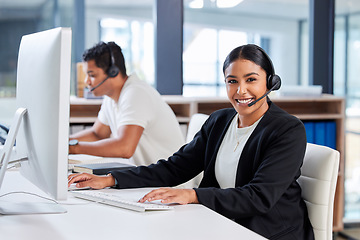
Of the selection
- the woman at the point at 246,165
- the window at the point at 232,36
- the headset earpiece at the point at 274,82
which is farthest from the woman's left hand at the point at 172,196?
the window at the point at 232,36

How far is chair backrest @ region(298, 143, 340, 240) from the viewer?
5.32 ft

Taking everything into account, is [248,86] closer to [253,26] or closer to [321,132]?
[321,132]

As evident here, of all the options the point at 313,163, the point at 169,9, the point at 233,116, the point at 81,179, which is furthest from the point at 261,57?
the point at 169,9

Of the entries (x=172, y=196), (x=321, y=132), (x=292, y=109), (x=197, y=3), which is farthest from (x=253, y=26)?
(x=172, y=196)

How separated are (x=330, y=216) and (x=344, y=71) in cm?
367

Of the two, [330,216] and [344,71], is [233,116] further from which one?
[344,71]

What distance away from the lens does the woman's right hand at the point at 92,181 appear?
68.6 inches

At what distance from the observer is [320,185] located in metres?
1.63

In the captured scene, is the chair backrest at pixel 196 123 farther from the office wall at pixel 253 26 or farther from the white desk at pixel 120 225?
the office wall at pixel 253 26

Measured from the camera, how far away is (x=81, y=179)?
1.77 metres

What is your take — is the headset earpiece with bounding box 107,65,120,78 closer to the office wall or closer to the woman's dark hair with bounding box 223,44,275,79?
the woman's dark hair with bounding box 223,44,275,79

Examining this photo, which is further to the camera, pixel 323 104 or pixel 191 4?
pixel 191 4

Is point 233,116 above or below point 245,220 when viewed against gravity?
above

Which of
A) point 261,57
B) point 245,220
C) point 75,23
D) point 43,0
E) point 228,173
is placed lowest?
point 245,220
